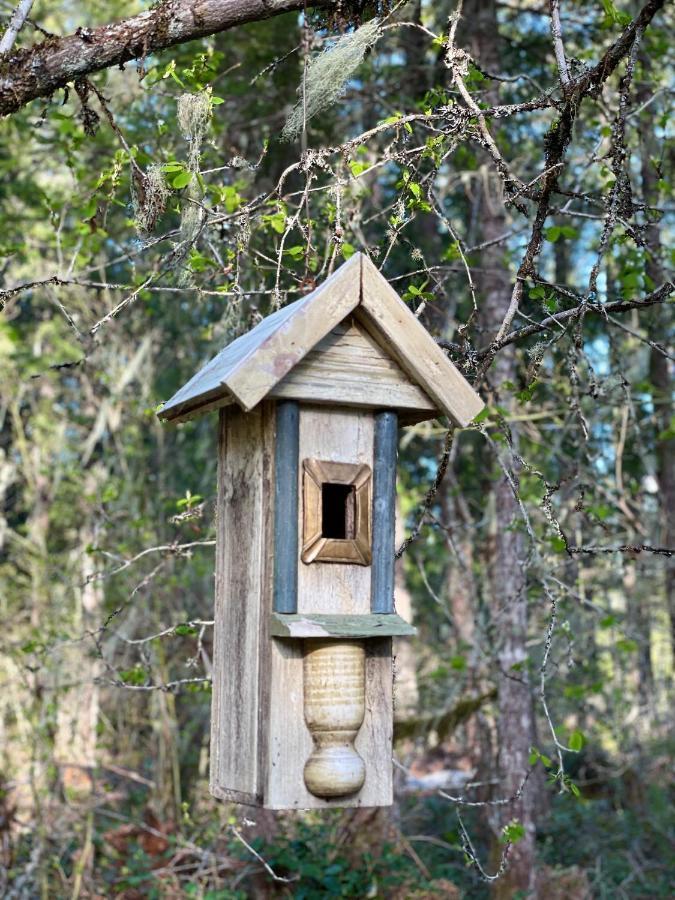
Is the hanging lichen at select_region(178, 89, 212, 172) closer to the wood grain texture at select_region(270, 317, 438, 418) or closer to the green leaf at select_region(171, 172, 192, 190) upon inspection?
the green leaf at select_region(171, 172, 192, 190)

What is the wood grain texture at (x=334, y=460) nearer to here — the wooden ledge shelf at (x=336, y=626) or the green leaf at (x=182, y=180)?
the wooden ledge shelf at (x=336, y=626)

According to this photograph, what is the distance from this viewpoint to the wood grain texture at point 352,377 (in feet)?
9.69

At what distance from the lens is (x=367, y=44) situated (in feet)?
12.4

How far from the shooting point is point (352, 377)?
9.98 feet

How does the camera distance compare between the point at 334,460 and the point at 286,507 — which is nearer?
the point at 286,507

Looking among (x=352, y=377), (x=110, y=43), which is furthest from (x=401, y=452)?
(x=352, y=377)

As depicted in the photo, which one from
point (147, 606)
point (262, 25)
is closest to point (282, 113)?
point (262, 25)

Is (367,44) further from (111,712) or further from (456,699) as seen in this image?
(111,712)

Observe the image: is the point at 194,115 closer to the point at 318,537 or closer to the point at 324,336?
the point at 324,336

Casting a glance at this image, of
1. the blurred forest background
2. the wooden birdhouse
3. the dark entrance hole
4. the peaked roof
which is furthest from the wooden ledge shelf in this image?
the blurred forest background

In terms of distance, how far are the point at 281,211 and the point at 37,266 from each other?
334 inches

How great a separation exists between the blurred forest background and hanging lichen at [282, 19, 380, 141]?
0.05 feet

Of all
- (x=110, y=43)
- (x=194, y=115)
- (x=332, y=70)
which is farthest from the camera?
(x=194, y=115)

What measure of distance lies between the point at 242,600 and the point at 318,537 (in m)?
0.33
